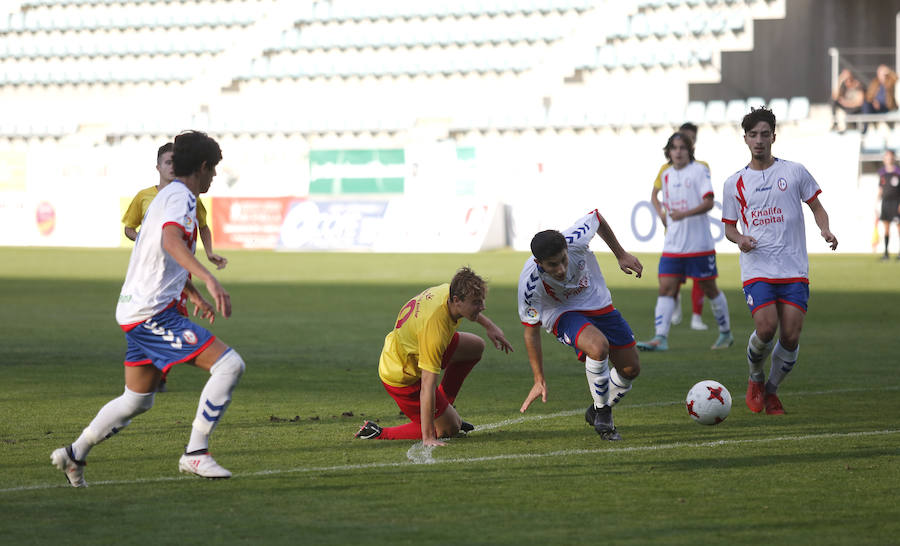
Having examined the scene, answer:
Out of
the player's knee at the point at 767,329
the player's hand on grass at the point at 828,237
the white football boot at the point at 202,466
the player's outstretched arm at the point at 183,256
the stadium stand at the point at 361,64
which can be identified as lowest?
the white football boot at the point at 202,466

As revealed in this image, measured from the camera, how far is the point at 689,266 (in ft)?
41.8

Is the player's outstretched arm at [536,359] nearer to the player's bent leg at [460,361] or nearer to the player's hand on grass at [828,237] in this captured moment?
the player's bent leg at [460,361]

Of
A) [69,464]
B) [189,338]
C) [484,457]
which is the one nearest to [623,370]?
[484,457]

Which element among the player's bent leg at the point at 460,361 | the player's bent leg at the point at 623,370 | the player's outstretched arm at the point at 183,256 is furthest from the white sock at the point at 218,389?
the player's bent leg at the point at 623,370

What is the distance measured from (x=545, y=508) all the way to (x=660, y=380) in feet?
15.7

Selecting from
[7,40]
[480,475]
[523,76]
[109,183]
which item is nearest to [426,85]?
[523,76]

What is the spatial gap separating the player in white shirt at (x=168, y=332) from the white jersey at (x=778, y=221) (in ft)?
13.1

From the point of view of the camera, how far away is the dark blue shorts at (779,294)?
8.38 m

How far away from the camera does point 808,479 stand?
621 centimetres

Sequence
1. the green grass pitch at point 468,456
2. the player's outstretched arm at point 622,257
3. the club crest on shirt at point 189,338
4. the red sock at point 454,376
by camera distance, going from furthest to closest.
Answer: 1. the red sock at point 454,376
2. the player's outstretched arm at point 622,257
3. the club crest on shirt at point 189,338
4. the green grass pitch at point 468,456

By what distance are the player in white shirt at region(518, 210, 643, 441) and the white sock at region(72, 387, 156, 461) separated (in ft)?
7.46

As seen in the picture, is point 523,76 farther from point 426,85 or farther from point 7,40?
point 7,40

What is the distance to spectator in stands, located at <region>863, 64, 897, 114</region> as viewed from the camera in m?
28.7

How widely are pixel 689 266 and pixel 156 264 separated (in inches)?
307
